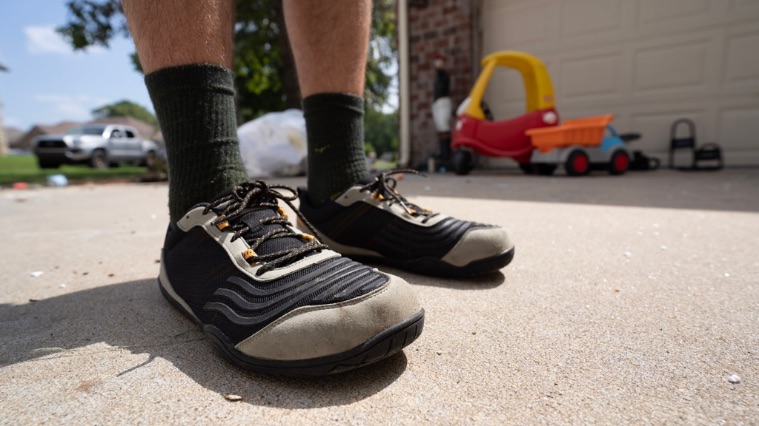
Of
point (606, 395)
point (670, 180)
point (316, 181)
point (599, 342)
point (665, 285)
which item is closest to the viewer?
point (606, 395)

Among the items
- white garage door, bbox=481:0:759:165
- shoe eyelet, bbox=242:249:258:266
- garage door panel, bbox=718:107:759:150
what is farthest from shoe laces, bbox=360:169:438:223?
garage door panel, bbox=718:107:759:150

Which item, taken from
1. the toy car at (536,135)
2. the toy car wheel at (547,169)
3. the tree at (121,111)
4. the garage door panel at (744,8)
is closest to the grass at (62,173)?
the toy car at (536,135)

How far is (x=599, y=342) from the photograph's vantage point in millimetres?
610

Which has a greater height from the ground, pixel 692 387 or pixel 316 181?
pixel 316 181

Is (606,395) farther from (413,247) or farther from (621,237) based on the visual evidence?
(621,237)

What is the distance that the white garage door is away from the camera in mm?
3766

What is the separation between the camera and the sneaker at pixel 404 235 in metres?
0.89

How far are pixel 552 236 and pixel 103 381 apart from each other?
4.09ft

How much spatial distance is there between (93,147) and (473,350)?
1287 centimetres

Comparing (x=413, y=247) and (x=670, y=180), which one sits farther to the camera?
(x=670, y=180)

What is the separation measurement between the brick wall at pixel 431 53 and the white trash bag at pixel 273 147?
146 cm

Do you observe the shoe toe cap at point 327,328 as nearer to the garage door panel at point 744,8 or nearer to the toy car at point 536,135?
the toy car at point 536,135

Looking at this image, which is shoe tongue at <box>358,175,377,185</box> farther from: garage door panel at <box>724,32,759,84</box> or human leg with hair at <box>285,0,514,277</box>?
garage door panel at <box>724,32,759,84</box>

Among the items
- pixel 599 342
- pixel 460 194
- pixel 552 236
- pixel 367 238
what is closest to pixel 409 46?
pixel 460 194
